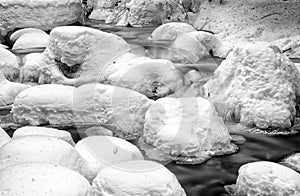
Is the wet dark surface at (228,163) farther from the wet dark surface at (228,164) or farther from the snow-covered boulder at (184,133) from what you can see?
the snow-covered boulder at (184,133)

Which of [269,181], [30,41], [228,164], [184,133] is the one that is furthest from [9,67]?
[269,181]

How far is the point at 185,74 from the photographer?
722cm

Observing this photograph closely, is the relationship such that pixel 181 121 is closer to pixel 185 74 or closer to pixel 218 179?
pixel 218 179

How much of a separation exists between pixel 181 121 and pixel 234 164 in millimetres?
662

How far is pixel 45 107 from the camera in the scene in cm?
507

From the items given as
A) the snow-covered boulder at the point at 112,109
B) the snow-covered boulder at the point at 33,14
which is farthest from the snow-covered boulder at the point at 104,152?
the snow-covered boulder at the point at 33,14

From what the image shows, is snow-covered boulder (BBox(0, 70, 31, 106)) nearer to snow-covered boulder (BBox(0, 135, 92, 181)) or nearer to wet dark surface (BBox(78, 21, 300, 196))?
snow-covered boulder (BBox(0, 135, 92, 181))

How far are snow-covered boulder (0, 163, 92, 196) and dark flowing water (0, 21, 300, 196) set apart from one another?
131 cm

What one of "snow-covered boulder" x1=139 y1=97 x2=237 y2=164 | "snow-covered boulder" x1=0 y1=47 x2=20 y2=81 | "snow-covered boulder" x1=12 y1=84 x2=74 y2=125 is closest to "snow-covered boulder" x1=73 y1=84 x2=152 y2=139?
"snow-covered boulder" x1=12 y1=84 x2=74 y2=125

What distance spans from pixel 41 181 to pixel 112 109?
228 cm

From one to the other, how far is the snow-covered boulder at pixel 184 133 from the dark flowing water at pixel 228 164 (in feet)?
0.35

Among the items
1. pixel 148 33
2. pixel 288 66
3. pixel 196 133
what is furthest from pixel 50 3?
pixel 196 133

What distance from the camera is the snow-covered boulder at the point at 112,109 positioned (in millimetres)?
4840

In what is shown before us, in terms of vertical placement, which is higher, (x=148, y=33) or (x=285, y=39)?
(x=285, y=39)
